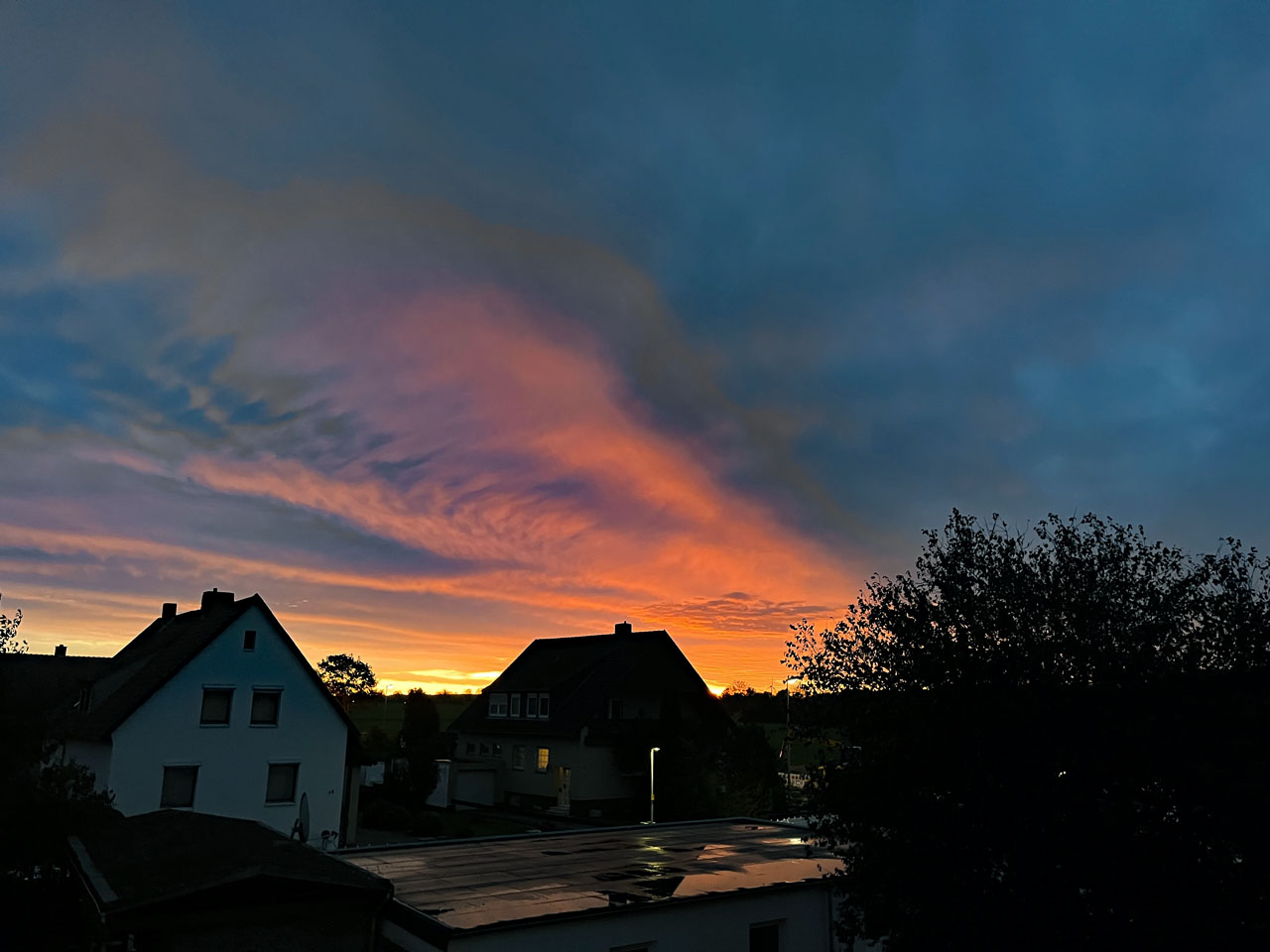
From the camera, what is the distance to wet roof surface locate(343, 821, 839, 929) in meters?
15.9

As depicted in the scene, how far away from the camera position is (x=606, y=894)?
16.8m

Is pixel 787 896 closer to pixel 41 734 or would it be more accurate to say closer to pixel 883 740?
pixel 883 740

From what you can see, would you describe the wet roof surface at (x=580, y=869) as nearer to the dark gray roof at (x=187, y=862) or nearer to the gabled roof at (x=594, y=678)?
the dark gray roof at (x=187, y=862)

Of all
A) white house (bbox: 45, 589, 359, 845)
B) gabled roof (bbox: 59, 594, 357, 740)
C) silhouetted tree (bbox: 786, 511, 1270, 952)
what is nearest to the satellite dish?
white house (bbox: 45, 589, 359, 845)

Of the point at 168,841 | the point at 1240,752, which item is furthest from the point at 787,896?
the point at 168,841

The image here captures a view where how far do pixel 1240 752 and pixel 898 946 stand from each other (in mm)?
6413

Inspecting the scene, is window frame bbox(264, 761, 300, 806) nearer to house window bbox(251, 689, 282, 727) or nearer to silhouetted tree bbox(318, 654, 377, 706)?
house window bbox(251, 689, 282, 727)

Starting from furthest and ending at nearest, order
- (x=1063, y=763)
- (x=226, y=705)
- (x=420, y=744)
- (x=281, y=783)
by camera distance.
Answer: (x=420, y=744) < (x=281, y=783) < (x=226, y=705) < (x=1063, y=763)


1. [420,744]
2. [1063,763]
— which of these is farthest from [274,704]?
[1063,763]

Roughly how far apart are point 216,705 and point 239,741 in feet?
5.96

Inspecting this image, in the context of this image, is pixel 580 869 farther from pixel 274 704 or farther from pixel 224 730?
pixel 274 704

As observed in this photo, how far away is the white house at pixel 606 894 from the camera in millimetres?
14820

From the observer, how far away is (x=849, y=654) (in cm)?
1655

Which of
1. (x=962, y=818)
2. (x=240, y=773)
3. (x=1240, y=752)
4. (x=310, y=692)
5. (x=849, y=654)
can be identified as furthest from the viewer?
(x=310, y=692)
